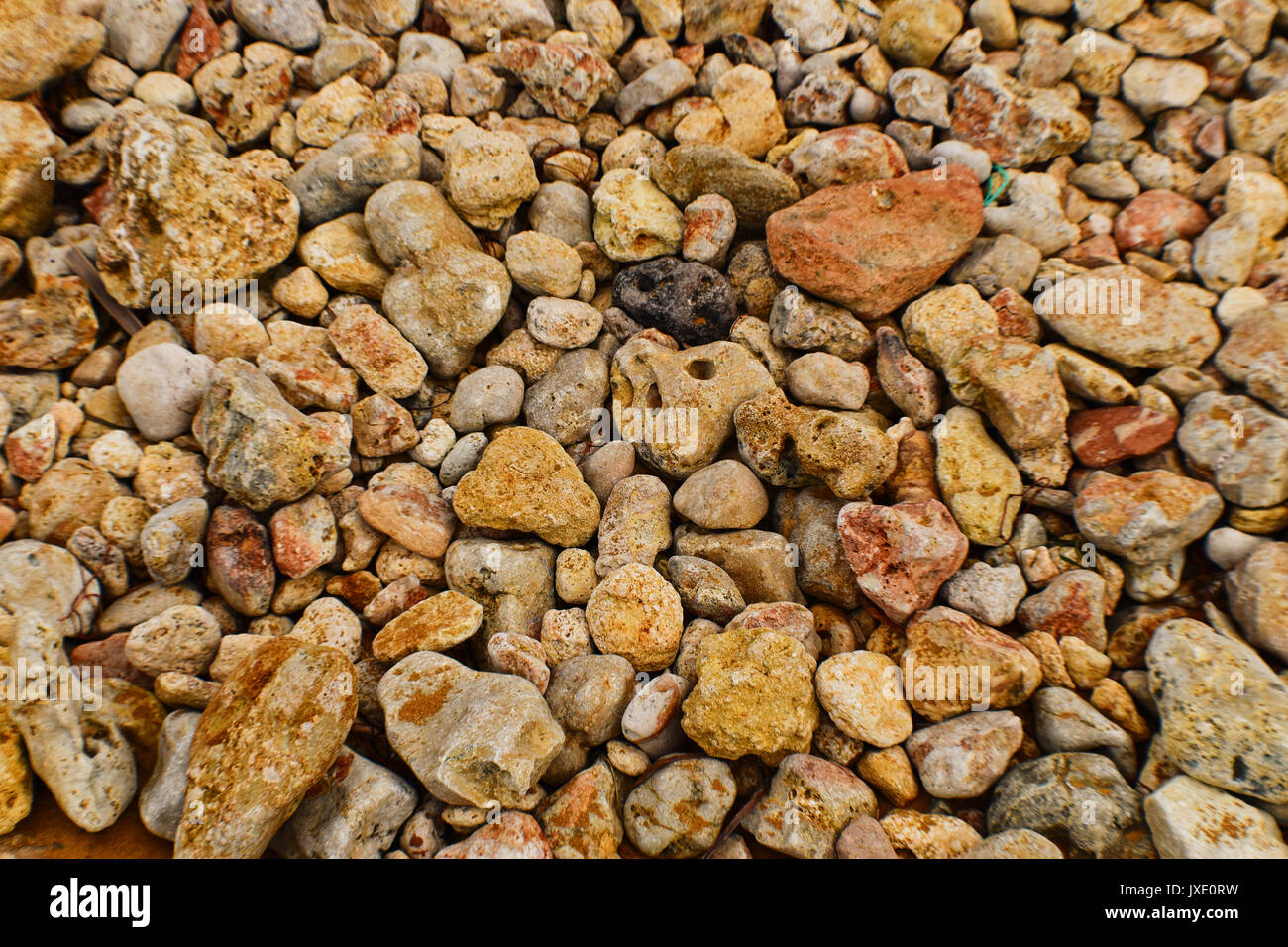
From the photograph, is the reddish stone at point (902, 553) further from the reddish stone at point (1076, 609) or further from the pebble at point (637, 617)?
the pebble at point (637, 617)

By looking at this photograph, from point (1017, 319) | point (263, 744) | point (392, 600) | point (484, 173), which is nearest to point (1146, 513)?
point (1017, 319)

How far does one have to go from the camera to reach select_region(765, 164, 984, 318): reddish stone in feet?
13.9

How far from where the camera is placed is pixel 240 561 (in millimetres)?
3666

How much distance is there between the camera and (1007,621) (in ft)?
11.9

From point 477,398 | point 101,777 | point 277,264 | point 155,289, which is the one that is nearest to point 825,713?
point 477,398

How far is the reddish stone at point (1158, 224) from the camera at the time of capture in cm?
458

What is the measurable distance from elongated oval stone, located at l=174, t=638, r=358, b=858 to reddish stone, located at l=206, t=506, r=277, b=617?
29.5 inches

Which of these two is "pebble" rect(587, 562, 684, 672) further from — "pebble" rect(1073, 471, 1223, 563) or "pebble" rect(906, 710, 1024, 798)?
"pebble" rect(1073, 471, 1223, 563)

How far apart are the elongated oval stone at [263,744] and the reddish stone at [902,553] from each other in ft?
9.20

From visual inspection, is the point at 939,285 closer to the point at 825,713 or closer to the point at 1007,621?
the point at 1007,621

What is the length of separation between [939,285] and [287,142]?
5.28 m

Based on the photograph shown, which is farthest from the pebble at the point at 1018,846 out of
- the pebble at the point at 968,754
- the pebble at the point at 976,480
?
the pebble at the point at 976,480

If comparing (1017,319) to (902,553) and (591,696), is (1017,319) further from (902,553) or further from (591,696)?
(591,696)

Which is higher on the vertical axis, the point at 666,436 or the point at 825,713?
the point at 666,436
